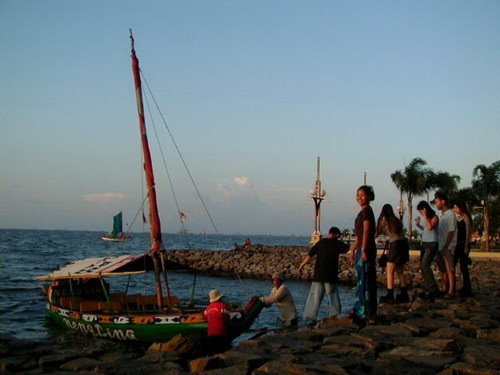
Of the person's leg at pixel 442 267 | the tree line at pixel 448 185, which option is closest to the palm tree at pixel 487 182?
the tree line at pixel 448 185

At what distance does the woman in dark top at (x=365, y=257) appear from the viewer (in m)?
10.6

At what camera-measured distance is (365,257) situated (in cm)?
1074

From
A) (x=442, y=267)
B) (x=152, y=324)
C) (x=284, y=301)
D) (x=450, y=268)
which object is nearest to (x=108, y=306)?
(x=152, y=324)

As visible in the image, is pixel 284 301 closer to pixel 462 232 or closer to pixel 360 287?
A: pixel 360 287

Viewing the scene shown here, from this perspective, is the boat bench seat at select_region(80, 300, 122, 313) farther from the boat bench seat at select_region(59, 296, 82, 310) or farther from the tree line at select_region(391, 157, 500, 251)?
the tree line at select_region(391, 157, 500, 251)

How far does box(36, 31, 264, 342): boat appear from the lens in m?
14.3

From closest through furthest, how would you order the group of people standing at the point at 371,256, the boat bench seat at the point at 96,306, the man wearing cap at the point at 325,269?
the group of people standing at the point at 371,256 < the man wearing cap at the point at 325,269 < the boat bench seat at the point at 96,306

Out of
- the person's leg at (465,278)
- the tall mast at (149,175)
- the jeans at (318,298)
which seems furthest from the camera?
the tall mast at (149,175)

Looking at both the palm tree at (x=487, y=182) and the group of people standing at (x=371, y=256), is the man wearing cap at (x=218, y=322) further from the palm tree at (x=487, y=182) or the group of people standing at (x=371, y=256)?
the palm tree at (x=487, y=182)

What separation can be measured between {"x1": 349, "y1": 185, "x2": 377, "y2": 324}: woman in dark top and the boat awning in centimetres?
698

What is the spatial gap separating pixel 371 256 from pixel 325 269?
1.97m

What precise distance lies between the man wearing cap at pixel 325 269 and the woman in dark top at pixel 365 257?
4.07ft

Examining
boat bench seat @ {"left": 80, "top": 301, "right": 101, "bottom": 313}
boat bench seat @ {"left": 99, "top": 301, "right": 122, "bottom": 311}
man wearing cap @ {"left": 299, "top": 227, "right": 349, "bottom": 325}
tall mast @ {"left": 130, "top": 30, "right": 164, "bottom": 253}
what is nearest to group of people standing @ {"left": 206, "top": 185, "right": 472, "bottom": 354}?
man wearing cap @ {"left": 299, "top": 227, "right": 349, "bottom": 325}

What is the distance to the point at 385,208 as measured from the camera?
12469 mm
